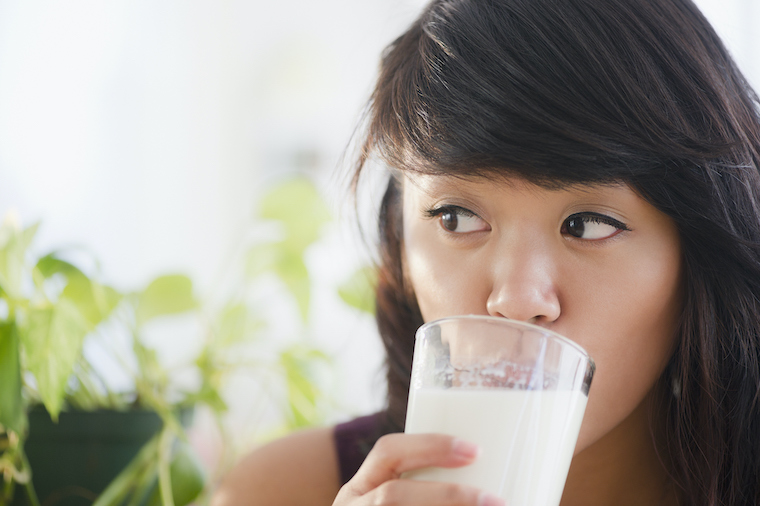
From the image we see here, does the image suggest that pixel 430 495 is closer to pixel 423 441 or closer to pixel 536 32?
pixel 423 441

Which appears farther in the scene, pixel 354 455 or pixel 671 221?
pixel 354 455

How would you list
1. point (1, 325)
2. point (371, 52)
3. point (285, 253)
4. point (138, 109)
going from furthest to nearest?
point (371, 52) → point (138, 109) → point (285, 253) → point (1, 325)

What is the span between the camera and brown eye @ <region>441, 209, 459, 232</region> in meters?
0.66

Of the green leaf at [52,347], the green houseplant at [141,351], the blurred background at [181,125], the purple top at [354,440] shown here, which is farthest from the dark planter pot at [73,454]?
the blurred background at [181,125]

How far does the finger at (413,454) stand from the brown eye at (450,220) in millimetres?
245

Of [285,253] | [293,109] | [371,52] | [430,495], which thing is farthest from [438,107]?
[371,52]

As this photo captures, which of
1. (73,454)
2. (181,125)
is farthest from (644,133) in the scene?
(181,125)

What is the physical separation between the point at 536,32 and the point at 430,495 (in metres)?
0.42

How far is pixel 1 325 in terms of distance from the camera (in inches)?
28.7

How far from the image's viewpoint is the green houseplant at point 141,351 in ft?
2.34

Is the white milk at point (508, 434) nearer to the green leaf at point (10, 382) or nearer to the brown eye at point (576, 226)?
the brown eye at point (576, 226)

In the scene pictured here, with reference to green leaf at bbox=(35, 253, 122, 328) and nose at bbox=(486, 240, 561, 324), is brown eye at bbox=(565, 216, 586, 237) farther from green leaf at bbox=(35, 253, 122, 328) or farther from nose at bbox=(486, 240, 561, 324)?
green leaf at bbox=(35, 253, 122, 328)

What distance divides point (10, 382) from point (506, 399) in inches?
20.9

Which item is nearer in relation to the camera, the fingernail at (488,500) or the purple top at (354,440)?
the fingernail at (488,500)
